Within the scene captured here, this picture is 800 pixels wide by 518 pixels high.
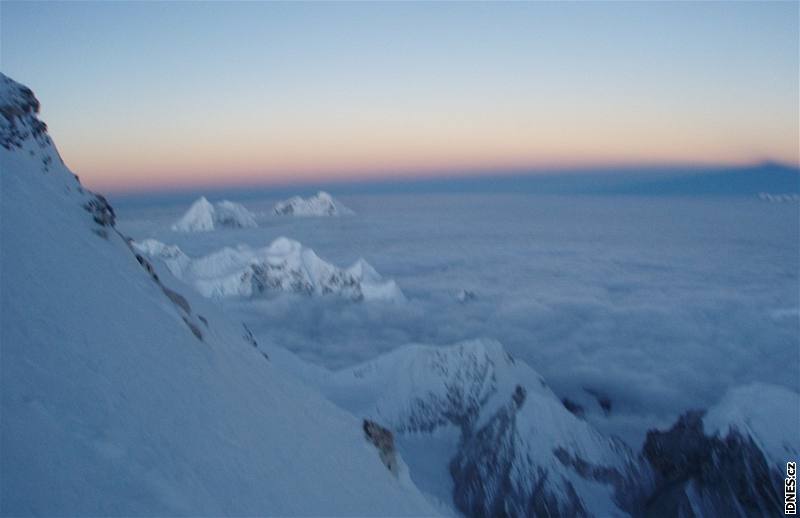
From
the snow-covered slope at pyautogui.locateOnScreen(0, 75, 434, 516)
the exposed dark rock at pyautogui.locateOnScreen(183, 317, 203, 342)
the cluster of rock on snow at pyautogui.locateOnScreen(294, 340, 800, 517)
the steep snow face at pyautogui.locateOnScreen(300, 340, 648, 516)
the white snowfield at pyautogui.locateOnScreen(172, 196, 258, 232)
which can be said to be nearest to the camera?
the snow-covered slope at pyautogui.locateOnScreen(0, 75, 434, 516)

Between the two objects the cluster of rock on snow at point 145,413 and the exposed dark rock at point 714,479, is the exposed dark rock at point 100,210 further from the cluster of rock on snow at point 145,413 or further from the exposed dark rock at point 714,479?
the exposed dark rock at point 714,479

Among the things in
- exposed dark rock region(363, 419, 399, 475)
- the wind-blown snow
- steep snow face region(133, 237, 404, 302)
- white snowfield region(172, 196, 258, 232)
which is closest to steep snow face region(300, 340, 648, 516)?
the wind-blown snow

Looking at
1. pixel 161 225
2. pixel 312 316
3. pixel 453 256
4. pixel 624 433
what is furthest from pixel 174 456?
pixel 161 225

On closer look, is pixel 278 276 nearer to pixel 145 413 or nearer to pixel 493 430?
pixel 493 430

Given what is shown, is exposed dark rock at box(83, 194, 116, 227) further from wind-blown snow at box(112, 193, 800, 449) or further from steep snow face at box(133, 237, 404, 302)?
steep snow face at box(133, 237, 404, 302)

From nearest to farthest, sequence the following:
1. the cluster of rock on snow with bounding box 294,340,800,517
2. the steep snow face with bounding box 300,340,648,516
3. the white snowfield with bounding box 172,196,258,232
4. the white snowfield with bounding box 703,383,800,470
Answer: the white snowfield with bounding box 703,383,800,470 → the cluster of rock on snow with bounding box 294,340,800,517 → the steep snow face with bounding box 300,340,648,516 → the white snowfield with bounding box 172,196,258,232

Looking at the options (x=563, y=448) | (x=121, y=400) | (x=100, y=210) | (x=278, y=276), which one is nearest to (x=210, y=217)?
(x=278, y=276)
